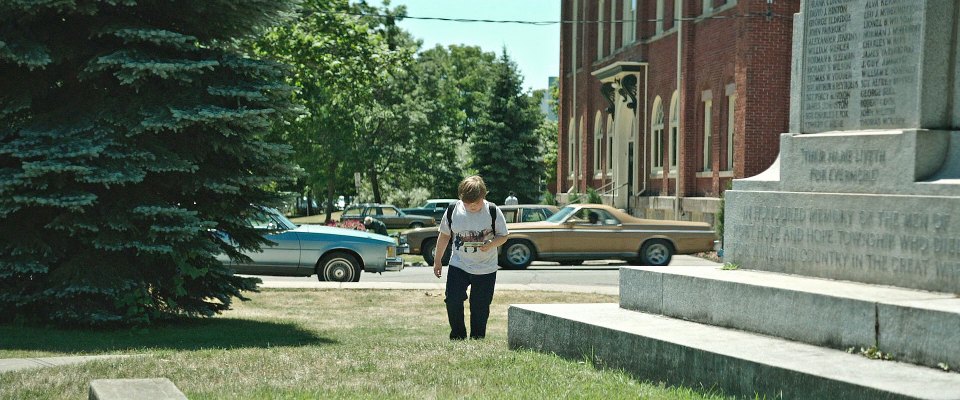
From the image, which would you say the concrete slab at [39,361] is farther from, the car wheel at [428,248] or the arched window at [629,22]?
the arched window at [629,22]

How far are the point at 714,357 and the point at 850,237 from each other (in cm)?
153

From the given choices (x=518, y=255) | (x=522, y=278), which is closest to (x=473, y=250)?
(x=522, y=278)

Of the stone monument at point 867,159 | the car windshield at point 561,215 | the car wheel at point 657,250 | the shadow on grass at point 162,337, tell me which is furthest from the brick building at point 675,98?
the stone monument at point 867,159

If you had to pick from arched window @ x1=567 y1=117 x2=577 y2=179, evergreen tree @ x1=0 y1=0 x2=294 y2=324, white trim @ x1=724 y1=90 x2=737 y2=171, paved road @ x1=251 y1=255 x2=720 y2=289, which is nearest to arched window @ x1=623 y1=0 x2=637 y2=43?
arched window @ x1=567 y1=117 x2=577 y2=179

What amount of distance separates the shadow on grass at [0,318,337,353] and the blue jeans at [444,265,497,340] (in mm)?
1632

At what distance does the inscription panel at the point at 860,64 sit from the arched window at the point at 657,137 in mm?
28966

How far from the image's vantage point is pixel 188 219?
11781mm

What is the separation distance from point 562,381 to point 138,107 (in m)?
6.84

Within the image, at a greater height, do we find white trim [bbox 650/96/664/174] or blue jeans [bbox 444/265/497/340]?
white trim [bbox 650/96/664/174]

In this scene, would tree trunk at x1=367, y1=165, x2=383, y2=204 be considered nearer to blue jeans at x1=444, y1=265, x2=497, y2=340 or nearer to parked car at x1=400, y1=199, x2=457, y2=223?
parked car at x1=400, y1=199, x2=457, y2=223

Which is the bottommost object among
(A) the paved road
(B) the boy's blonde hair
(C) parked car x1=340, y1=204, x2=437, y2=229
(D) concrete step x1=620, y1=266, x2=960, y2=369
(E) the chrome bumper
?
(C) parked car x1=340, y1=204, x2=437, y2=229

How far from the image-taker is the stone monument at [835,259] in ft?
19.2

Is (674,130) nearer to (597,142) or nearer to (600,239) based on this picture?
(597,142)

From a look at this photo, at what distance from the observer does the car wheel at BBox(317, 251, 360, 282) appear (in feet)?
62.5
